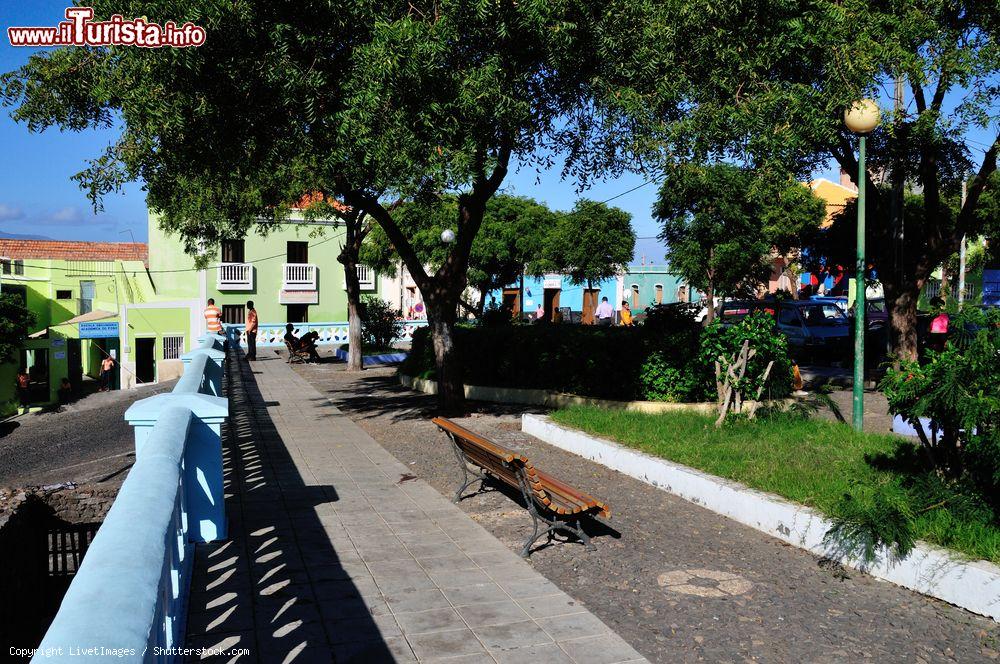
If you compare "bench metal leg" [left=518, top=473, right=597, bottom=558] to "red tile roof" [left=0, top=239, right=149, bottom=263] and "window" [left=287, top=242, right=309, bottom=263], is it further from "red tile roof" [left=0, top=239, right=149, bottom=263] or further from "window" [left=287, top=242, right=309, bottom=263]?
"red tile roof" [left=0, top=239, right=149, bottom=263]

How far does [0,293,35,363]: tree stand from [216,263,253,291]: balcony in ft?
28.8

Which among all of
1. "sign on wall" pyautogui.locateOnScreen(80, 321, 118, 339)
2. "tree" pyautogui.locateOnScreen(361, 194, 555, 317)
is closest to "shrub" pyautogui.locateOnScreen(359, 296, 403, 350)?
"tree" pyautogui.locateOnScreen(361, 194, 555, 317)

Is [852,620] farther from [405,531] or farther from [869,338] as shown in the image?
[869,338]

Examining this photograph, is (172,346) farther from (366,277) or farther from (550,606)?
(550,606)

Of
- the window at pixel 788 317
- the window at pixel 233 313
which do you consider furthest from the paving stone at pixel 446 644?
the window at pixel 233 313

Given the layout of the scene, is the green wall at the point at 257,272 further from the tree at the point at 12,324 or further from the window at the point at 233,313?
the tree at the point at 12,324

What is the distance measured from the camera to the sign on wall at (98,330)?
36.7m

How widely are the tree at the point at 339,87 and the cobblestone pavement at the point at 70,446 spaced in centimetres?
525

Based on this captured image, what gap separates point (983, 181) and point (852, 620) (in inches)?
475

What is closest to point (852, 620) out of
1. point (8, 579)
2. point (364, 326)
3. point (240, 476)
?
point (240, 476)

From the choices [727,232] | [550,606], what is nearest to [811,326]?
[727,232]

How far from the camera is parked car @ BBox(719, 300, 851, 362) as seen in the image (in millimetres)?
20828

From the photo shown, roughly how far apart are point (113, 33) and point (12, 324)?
31897 mm

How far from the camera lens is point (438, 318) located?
1338 centimetres
